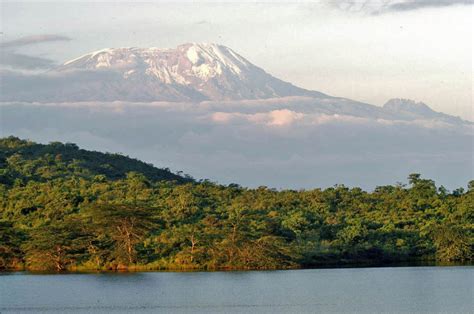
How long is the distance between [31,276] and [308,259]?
21.0m

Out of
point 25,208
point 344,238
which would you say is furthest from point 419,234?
point 25,208

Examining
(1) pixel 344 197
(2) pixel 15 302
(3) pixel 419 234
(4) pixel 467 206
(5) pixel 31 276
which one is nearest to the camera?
(2) pixel 15 302

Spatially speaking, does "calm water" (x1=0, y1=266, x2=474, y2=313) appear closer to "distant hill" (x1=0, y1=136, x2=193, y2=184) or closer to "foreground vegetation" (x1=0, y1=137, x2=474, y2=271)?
"foreground vegetation" (x1=0, y1=137, x2=474, y2=271)

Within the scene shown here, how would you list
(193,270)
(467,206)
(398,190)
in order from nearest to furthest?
1. (193,270)
2. (467,206)
3. (398,190)

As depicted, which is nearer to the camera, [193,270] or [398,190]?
[193,270]

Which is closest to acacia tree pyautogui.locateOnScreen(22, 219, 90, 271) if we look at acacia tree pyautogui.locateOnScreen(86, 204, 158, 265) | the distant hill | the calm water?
acacia tree pyautogui.locateOnScreen(86, 204, 158, 265)

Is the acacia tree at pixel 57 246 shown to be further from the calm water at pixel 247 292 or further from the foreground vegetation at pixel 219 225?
the calm water at pixel 247 292

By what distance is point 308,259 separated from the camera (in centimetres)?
7450

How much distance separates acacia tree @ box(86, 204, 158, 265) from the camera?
→ 6944 cm

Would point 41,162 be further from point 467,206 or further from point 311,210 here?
point 467,206

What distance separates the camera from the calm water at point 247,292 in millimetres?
46094

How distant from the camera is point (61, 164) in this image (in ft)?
404

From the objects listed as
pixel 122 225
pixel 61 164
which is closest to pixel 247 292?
pixel 122 225

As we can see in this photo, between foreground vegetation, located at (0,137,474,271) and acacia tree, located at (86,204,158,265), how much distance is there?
69 mm
